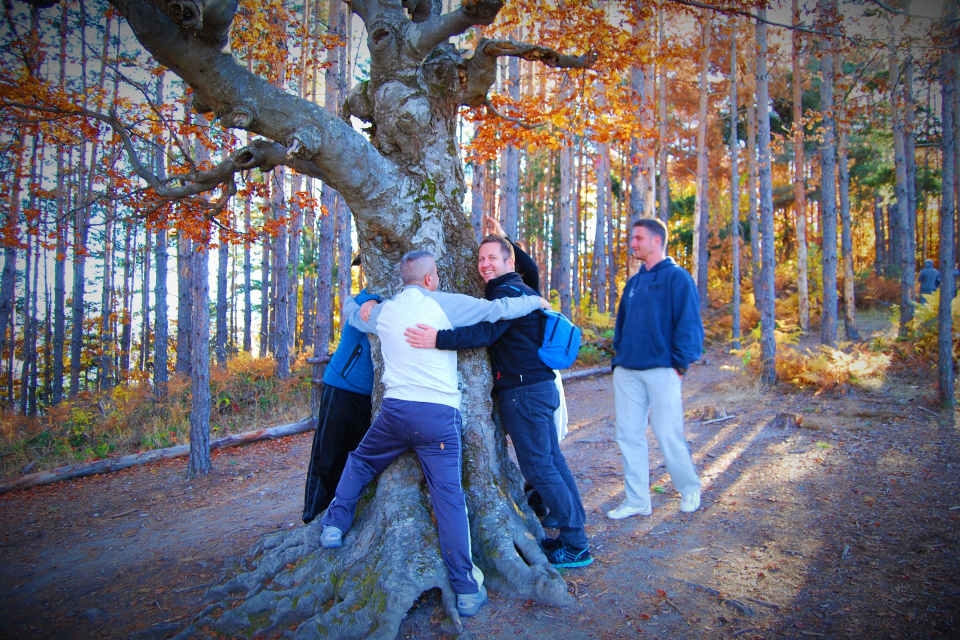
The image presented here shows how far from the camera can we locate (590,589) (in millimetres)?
3027

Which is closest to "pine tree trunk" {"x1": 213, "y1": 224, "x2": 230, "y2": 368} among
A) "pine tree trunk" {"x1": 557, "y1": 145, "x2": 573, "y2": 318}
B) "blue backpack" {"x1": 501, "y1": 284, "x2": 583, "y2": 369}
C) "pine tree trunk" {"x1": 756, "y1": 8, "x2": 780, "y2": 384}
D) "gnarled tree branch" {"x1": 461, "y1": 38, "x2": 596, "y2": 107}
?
"pine tree trunk" {"x1": 557, "y1": 145, "x2": 573, "y2": 318}

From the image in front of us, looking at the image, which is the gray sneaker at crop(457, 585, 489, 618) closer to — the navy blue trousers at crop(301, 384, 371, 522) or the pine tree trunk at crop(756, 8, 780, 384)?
the navy blue trousers at crop(301, 384, 371, 522)

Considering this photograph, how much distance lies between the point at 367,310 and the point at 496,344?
94 cm

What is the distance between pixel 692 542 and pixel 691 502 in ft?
1.74

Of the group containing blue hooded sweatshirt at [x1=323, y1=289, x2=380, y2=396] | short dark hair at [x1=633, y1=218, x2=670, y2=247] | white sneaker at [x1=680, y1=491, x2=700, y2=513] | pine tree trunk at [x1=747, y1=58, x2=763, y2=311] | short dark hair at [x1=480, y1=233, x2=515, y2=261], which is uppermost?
pine tree trunk at [x1=747, y1=58, x2=763, y2=311]

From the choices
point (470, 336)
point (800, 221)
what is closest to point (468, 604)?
point (470, 336)

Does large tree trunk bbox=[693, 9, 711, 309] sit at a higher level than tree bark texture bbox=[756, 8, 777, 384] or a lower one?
higher

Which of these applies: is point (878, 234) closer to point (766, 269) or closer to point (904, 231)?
point (904, 231)

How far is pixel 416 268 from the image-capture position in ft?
10.4

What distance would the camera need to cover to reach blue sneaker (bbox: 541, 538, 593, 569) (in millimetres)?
3279

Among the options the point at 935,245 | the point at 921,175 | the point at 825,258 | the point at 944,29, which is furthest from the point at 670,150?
the point at 935,245

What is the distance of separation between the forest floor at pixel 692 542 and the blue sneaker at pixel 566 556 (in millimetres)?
92

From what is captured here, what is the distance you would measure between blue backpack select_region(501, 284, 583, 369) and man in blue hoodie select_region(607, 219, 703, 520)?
0.62 metres

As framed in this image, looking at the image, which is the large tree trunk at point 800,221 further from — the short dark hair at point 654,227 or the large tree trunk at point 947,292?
the short dark hair at point 654,227
